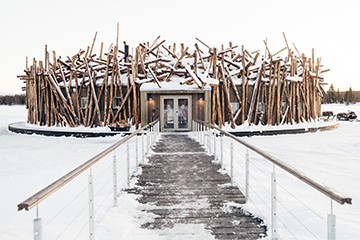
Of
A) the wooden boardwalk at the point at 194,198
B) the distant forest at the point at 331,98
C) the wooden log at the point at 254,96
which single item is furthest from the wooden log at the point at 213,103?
the distant forest at the point at 331,98

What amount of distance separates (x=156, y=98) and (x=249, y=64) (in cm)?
598

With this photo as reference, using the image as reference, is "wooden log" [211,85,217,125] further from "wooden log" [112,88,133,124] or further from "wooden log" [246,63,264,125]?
"wooden log" [112,88,133,124]

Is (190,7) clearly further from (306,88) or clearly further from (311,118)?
(311,118)

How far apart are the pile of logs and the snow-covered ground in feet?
8.87

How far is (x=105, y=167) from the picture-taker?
945 cm

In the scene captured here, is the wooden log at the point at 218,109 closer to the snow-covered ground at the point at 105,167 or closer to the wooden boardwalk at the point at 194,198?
the snow-covered ground at the point at 105,167

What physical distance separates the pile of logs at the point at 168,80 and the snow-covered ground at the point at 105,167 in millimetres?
2704

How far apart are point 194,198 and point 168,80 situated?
14266mm

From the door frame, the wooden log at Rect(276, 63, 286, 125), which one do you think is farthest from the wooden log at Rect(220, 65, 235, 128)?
the wooden log at Rect(276, 63, 286, 125)

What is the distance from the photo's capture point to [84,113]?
67.4 feet

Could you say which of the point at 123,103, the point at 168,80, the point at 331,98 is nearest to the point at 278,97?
the point at 168,80

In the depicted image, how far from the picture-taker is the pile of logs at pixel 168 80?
19016 millimetres

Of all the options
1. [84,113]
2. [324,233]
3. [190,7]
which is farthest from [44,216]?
[190,7]

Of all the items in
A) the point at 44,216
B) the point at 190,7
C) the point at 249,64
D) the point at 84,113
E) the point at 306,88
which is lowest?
the point at 44,216
